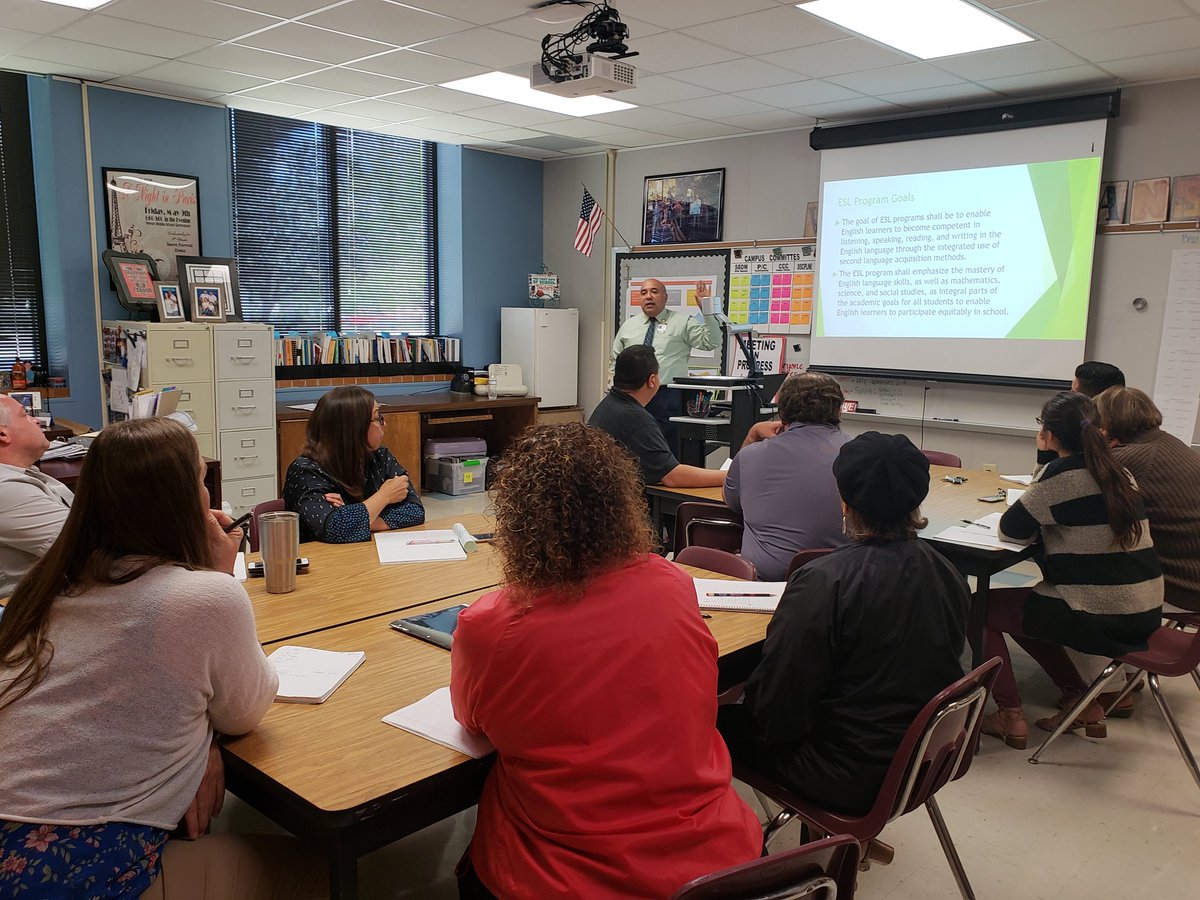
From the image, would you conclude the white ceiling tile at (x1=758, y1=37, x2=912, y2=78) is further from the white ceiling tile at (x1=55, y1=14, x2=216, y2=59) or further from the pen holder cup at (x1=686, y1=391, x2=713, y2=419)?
the white ceiling tile at (x1=55, y1=14, x2=216, y2=59)

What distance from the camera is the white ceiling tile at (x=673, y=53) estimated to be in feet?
14.1

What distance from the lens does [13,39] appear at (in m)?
4.51

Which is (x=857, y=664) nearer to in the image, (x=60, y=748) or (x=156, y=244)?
(x=60, y=748)

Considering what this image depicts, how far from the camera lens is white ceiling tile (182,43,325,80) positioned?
467 centimetres

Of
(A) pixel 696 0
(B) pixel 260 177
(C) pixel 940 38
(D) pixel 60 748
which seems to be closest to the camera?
(D) pixel 60 748

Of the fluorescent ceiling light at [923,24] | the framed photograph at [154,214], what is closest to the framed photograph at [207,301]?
the framed photograph at [154,214]

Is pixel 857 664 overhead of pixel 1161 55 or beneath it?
beneath

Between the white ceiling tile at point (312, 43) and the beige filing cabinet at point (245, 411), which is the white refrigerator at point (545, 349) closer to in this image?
the beige filing cabinet at point (245, 411)

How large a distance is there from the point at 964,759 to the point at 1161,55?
4.03m

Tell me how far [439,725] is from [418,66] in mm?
4268

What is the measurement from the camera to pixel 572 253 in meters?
7.88

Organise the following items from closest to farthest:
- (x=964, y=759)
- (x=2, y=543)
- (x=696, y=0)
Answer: (x=964, y=759) < (x=2, y=543) < (x=696, y=0)

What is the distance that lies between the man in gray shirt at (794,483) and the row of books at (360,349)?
14.8 ft

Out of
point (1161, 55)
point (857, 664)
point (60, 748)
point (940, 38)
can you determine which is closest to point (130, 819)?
point (60, 748)
